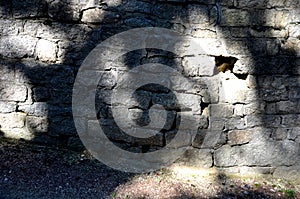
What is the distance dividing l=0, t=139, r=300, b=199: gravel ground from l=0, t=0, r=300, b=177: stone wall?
0.13 meters

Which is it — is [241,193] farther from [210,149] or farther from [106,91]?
[106,91]

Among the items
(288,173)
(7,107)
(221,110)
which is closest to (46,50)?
(7,107)

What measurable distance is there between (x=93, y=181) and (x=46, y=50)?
128 centimetres

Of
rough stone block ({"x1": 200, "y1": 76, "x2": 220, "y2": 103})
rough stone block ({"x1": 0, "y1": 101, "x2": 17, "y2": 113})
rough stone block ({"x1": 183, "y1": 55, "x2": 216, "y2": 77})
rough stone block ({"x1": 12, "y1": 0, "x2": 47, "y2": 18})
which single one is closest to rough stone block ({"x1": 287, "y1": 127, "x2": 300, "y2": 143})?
rough stone block ({"x1": 200, "y1": 76, "x2": 220, "y2": 103})

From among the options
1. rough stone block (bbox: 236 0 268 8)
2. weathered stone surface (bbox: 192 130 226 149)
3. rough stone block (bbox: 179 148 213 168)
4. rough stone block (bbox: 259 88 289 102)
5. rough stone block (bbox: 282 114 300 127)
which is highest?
rough stone block (bbox: 236 0 268 8)

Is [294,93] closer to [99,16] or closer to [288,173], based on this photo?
[288,173]

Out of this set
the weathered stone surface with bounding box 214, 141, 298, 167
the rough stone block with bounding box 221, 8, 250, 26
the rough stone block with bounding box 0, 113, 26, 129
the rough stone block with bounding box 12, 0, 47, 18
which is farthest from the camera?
the rough stone block with bounding box 0, 113, 26, 129

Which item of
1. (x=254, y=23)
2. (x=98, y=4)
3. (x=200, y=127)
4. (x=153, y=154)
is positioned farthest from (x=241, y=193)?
(x=98, y=4)

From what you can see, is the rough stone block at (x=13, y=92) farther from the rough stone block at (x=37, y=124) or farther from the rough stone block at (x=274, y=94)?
the rough stone block at (x=274, y=94)

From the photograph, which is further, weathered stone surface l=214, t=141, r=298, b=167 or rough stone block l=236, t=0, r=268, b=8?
weathered stone surface l=214, t=141, r=298, b=167

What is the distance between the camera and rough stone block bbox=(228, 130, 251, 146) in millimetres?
2916

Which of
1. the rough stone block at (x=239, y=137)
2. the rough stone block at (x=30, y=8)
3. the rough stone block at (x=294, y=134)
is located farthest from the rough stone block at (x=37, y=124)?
the rough stone block at (x=294, y=134)

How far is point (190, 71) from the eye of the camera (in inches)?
111

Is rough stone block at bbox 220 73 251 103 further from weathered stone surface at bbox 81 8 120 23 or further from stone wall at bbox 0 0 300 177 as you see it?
weathered stone surface at bbox 81 8 120 23
